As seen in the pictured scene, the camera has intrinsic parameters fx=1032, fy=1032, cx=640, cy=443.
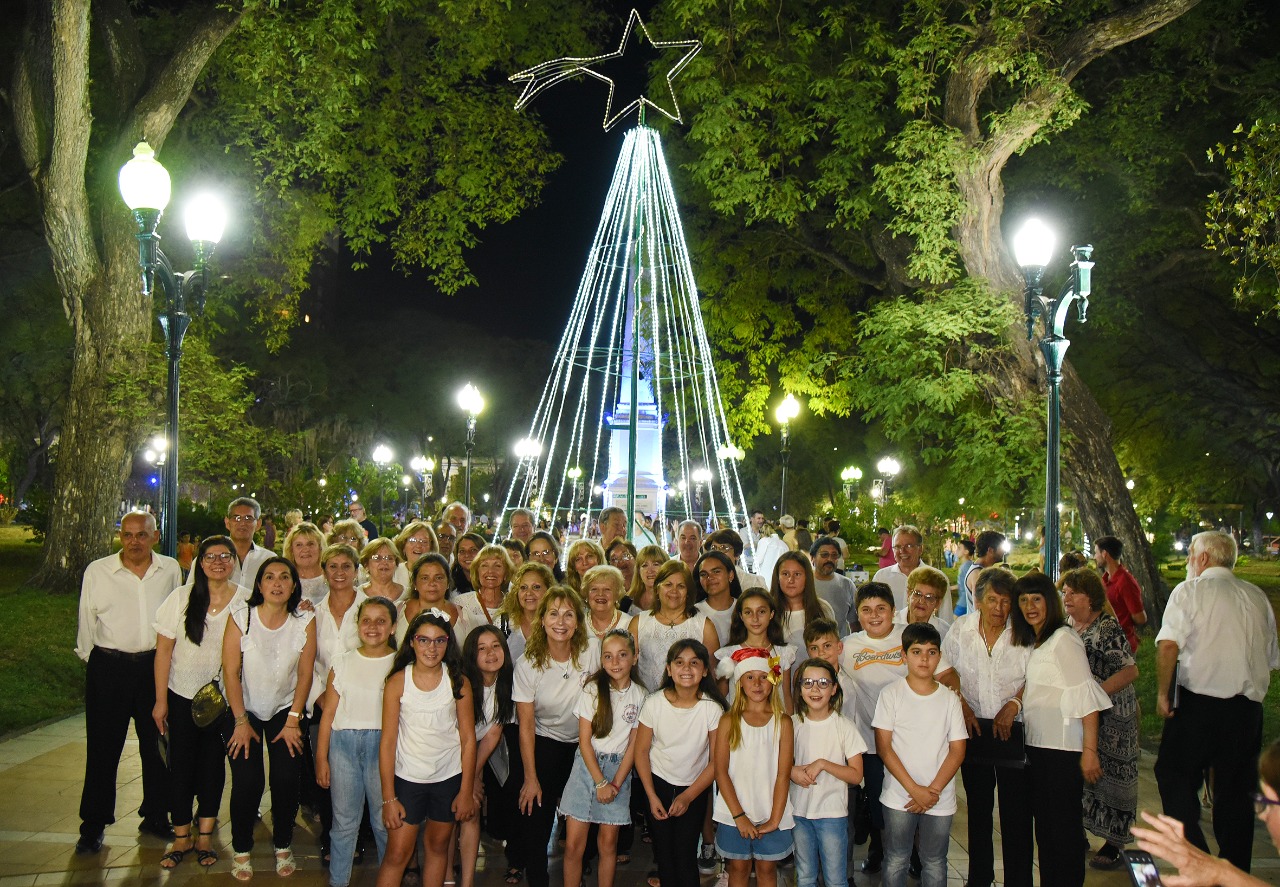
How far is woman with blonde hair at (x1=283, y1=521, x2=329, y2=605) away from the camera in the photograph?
22.3 ft

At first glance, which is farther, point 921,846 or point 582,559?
point 582,559

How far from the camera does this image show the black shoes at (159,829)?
6277 mm

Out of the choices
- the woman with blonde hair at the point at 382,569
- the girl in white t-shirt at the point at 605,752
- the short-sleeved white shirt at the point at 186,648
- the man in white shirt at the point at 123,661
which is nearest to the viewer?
the girl in white t-shirt at the point at 605,752

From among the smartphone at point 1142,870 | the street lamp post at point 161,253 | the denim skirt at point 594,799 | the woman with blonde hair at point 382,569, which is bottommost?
the denim skirt at point 594,799

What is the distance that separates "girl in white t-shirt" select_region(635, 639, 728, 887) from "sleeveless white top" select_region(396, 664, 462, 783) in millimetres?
961

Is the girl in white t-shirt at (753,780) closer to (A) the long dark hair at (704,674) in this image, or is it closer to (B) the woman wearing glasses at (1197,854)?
(A) the long dark hair at (704,674)

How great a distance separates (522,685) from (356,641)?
39.7 inches

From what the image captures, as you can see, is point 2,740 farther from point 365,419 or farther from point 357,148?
point 365,419

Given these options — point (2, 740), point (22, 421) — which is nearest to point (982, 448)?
point (2, 740)

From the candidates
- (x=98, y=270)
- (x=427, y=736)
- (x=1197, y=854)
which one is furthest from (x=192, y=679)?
(x=98, y=270)

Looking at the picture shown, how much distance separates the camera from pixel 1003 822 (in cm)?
551

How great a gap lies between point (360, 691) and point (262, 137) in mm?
14406

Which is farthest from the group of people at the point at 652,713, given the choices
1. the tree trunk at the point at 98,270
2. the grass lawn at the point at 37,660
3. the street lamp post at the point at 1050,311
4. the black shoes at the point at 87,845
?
the tree trunk at the point at 98,270

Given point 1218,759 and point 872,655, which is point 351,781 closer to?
point 872,655
